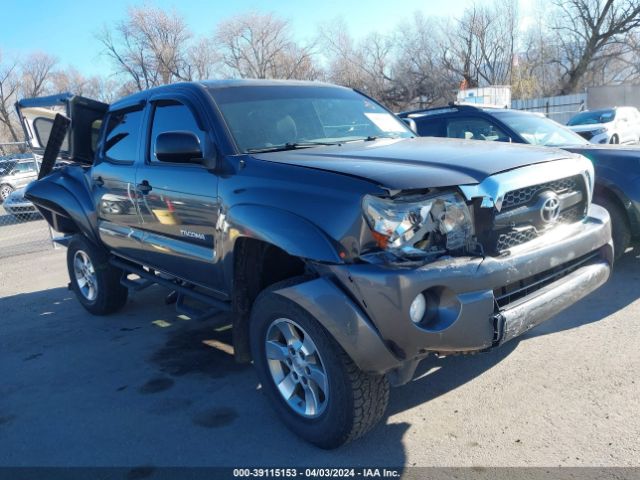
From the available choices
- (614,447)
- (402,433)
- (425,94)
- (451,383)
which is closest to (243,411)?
(402,433)

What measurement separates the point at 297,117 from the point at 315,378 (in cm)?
196

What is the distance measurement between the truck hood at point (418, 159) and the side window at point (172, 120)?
0.77 m

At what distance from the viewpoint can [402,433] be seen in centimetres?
312

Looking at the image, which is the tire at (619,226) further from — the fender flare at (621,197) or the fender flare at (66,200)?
the fender flare at (66,200)

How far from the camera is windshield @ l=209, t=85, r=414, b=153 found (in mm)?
3723

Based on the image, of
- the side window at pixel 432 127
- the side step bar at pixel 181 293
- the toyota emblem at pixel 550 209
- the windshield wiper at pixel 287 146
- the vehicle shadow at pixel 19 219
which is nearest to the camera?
the toyota emblem at pixel 550 209

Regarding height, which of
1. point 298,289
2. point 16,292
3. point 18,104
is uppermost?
point 18,104

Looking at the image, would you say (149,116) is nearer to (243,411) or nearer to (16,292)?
(243,411)

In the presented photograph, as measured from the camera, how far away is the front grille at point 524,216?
110 inches

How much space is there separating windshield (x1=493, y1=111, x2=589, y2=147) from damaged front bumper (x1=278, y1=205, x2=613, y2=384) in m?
3.93

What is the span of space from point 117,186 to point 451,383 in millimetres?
3206

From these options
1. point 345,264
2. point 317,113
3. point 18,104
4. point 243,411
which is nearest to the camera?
point 345,264

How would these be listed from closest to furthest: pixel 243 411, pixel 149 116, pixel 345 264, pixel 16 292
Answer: pixel 345 264
pixel 243 411
pixel 149 116
pixel 16 292

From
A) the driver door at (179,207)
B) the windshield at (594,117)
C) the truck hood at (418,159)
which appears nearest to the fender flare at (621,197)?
the truck hood at (418,159)
